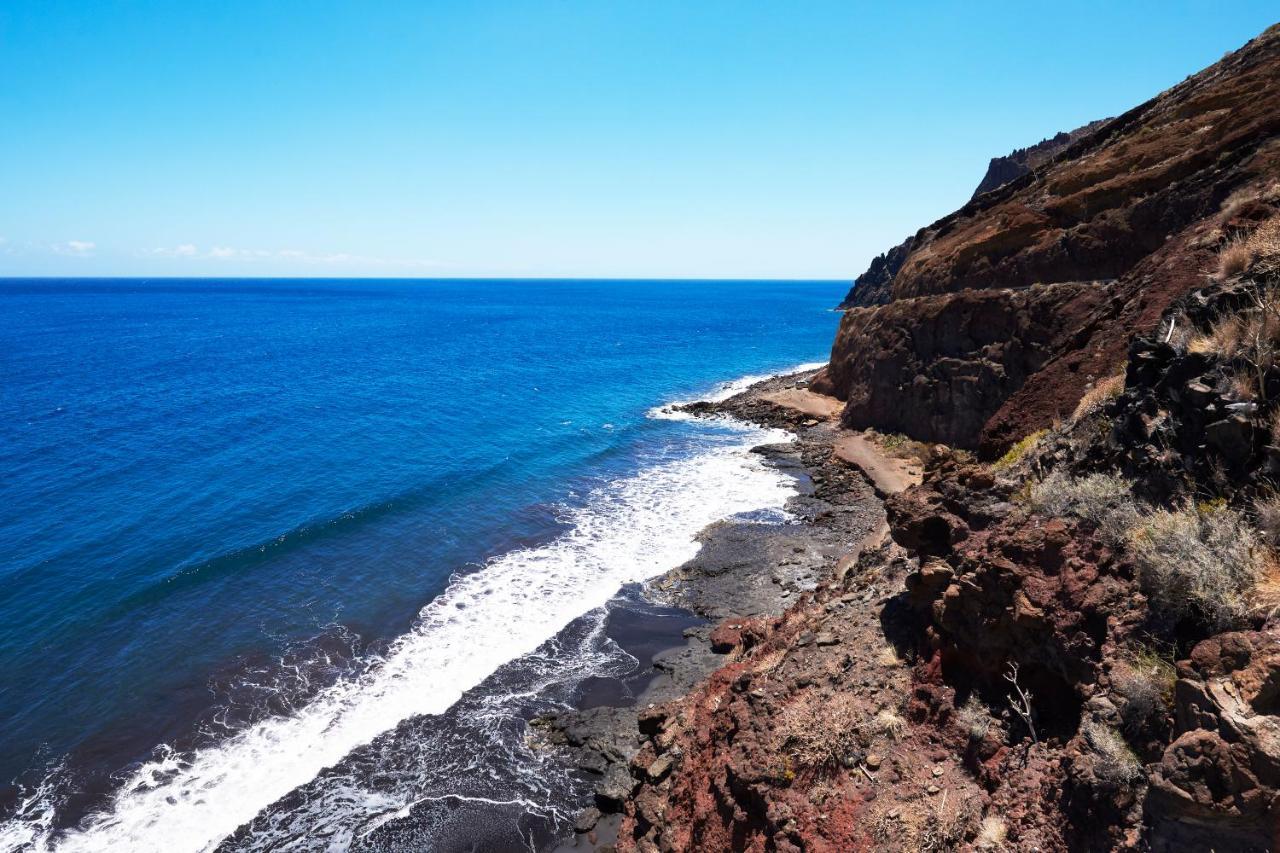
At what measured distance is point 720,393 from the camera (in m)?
63.1

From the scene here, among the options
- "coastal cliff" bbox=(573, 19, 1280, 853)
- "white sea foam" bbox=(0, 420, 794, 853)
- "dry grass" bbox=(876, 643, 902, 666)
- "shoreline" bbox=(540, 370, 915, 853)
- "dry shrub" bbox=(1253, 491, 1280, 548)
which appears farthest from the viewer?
"shoreline" bbox=(540, 370, 915, 853)

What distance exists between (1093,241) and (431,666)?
35934 millimetres

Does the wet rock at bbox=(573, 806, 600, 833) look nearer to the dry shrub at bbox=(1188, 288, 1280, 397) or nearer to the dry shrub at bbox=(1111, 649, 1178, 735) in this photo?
the dry shrub at bbox=(1111, 649, 1178, 735)

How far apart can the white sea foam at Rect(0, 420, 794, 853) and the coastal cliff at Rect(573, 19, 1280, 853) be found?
6.89 meters

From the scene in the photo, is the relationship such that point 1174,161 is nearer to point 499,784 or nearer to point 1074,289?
point 1074,289

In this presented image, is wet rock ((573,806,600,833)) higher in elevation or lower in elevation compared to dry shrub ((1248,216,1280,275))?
lower

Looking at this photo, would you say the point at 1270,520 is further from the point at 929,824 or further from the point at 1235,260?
the point at 1235,260

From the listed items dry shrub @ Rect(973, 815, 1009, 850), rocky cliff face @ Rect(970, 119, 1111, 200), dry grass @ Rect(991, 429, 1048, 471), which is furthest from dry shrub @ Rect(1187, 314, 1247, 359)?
rocky cliff face @ Rect(970, 119, 1111, 200)

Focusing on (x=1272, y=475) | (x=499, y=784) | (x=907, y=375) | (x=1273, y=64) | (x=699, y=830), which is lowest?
(x=499, y=784)

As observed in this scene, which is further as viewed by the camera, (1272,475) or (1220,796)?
(1272,475)

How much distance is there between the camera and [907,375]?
1603 inches

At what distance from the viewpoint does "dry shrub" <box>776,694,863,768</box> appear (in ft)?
34.8

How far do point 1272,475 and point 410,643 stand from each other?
21.4 meters

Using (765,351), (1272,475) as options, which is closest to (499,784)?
(1272,475)
